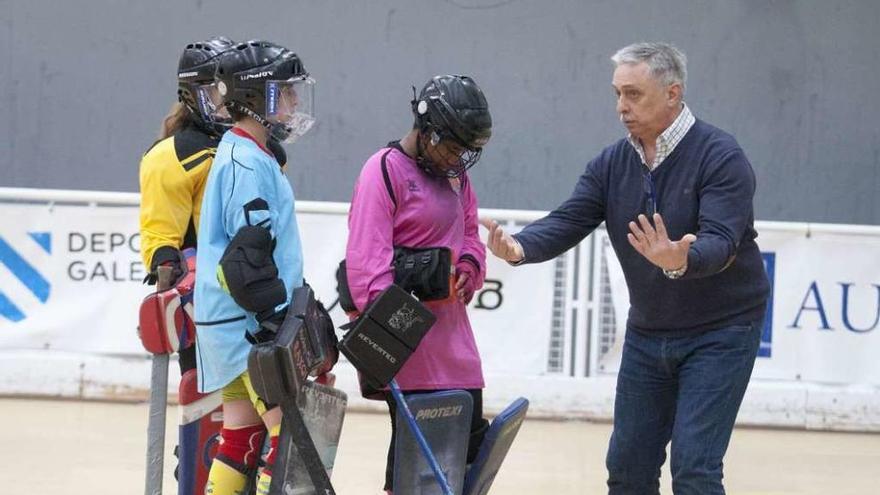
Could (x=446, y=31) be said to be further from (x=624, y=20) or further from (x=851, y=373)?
(x=851, y=373)

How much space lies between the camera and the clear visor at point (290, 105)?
175 inches

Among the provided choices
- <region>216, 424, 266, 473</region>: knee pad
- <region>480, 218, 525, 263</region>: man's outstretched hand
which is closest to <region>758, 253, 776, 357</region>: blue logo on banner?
<region>480, 218, 525, 263</region>: man's outstretched hand

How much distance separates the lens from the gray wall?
9.42 m

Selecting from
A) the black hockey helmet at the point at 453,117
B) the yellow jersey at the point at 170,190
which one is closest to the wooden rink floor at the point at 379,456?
the yellow jersey at the point at 170,190

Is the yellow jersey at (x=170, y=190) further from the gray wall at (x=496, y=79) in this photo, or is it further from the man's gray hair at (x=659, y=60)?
the gray wall at (x=496, y=79)

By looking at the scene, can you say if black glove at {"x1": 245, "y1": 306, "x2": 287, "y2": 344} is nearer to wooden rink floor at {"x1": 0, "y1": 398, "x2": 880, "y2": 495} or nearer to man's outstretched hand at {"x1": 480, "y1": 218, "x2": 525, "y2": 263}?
man's outstretched hand at {"x1": 480, "y1": 218, "x2": 525, "y2": 263}

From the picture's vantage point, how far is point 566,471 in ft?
22.1

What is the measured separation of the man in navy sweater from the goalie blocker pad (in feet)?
3.68

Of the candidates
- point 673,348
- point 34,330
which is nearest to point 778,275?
point 673,348

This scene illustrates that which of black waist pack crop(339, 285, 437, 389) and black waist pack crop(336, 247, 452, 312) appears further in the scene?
black waist pack crop(336, 247, 452, 312)

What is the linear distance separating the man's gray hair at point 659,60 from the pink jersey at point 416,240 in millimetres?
707

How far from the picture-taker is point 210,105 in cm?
513

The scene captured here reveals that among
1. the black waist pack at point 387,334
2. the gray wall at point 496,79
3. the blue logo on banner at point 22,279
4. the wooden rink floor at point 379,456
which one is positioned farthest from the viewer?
the gray wall at point 496,79

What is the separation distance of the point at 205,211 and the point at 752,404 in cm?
430
